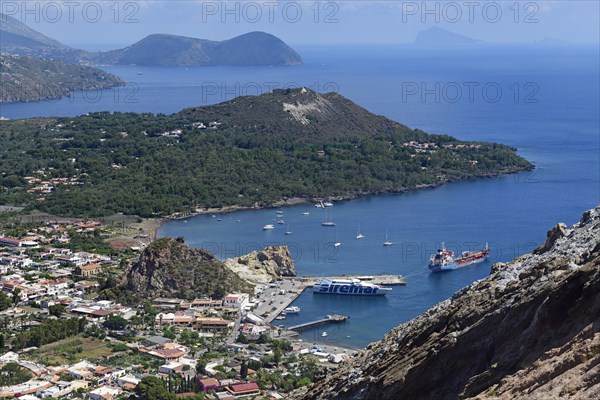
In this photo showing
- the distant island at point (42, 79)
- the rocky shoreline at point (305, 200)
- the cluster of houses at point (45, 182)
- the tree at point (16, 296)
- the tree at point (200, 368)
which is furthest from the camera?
the distant island at point (42, 79)

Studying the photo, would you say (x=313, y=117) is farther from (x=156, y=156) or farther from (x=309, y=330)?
(x=309, y=330)

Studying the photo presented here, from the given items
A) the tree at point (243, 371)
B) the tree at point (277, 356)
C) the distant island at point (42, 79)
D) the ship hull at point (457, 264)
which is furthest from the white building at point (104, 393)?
the distant island at point (42, 79)

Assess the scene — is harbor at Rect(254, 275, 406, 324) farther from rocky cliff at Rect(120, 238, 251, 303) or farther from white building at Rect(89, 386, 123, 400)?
white building at Rect(89, 386, 123, 400)

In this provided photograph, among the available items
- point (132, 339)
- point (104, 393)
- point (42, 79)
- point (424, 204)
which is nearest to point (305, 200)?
point (424, 204)

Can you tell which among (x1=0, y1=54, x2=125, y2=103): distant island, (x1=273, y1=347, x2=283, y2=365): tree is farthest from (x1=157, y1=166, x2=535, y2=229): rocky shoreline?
(x1=0, y1=54, x2=125, y2=103): distant island
